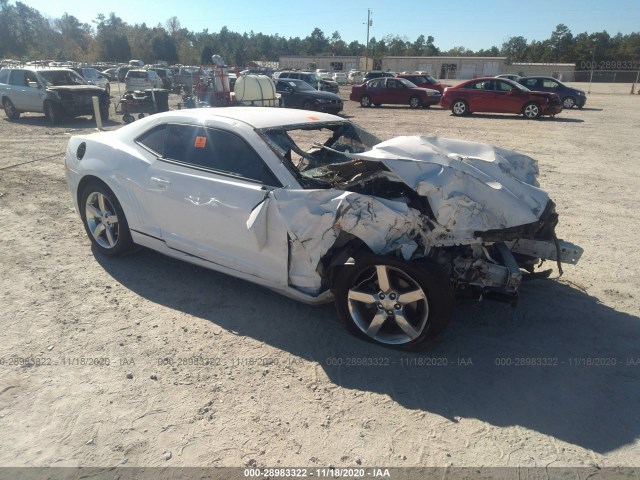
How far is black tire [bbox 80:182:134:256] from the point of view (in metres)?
4.44

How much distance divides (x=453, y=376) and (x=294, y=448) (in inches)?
47.5

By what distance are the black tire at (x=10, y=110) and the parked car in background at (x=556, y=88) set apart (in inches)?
812

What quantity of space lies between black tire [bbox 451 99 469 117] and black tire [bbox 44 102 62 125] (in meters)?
15.0

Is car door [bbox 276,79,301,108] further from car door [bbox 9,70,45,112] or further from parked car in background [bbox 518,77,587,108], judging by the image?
parked car in background [bbox 518,77,587,108]

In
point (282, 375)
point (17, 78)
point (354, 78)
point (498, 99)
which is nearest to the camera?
point (282, 375)

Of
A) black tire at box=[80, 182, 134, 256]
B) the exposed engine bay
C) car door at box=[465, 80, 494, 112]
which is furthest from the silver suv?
car door at box=[465, 80, 494, 112]

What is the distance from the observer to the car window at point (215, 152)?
11.9 feet

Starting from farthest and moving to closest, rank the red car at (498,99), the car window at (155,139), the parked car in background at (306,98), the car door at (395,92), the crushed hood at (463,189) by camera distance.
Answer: the car door at (395,92), the parked car in background at (306,98), the red car at (498,99), the car window at (155,139), the crushed hood at (463,189)

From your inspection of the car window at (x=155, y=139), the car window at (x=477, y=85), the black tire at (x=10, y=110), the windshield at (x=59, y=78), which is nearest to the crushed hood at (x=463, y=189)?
the car window at (x=155, y=139)

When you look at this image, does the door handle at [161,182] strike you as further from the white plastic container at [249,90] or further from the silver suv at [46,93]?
the silver suv at [46,93]

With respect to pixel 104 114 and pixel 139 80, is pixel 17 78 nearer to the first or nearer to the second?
pixel 104 114

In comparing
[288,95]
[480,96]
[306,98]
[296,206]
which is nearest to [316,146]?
[296,206]

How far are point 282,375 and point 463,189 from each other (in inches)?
69.9

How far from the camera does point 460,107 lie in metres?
19.6
